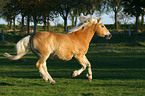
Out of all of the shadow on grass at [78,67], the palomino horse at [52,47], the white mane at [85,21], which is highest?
the white mane at [85,21]

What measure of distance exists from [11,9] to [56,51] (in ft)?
120

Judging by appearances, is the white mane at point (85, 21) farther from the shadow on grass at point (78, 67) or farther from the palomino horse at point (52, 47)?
the shadow on grass at point (78, 67)

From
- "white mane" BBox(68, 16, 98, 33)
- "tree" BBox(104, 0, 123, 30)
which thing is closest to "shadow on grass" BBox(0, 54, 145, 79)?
"white mane" BBox(68, 16, 98, 33)

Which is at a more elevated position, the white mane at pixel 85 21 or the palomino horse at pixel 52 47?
the white mane at pixel 85 21

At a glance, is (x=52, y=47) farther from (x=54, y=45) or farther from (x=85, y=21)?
(x=85, y=21)

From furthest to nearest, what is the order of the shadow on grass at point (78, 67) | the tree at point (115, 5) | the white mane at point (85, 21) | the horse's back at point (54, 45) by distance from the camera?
the tree at point (115, 5), the shadow on grass at point (78, 67), the white mane at point (85, 21), the horse's back at point (54, 45)

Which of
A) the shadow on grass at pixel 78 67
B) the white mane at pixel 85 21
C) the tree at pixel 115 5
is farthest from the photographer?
the tree at pixel 115 5

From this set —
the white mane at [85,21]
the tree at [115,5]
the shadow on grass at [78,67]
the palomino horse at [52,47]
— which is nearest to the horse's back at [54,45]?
the palomino horse at [52,47]

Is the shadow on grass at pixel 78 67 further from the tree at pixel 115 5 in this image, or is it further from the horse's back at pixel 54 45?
the tree at pixel 115 5

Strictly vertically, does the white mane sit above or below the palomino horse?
above

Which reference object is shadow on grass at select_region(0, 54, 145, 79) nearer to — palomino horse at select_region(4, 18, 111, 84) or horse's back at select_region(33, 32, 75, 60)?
palomino horse at select_region(4, 18, 111, 84)

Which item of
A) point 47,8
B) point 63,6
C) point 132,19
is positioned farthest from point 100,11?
point 47,8

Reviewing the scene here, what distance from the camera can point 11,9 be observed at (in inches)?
1789

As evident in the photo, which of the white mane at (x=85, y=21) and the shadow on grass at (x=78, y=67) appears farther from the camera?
the shadow on grass at (x=78, y=67)
